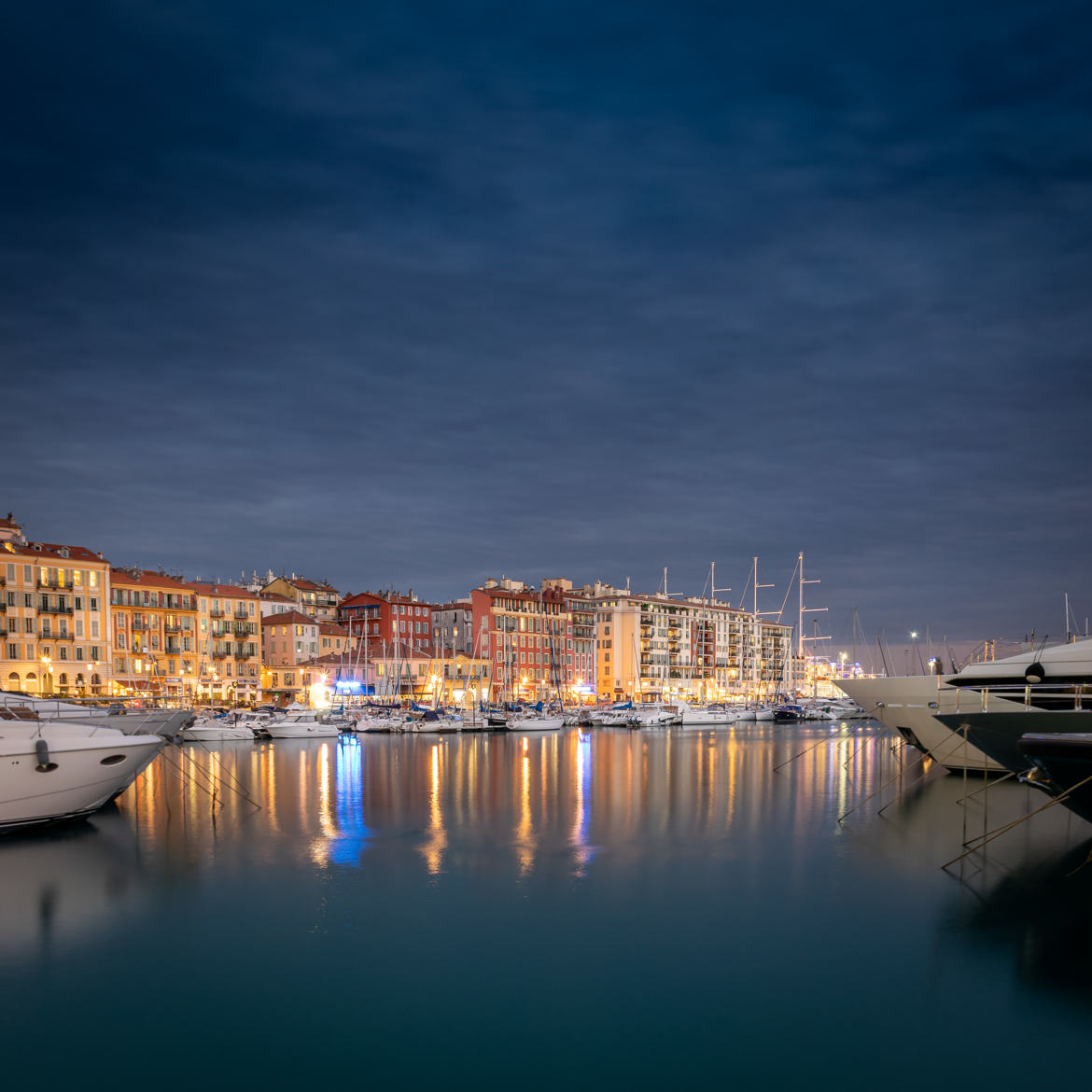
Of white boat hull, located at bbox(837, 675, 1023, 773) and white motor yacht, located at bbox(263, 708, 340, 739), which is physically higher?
white boat hull, located at bbox(837, 675, 1023, 773)

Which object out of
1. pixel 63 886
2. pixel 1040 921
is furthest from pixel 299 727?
pixel 1040 921

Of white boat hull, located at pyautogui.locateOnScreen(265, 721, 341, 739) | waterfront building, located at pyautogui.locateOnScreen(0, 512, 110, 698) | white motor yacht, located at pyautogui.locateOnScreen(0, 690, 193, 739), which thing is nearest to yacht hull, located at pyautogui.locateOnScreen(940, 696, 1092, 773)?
white motor yacht, located at pyautogui.locateOnScreen(0, 690, 193, 739)

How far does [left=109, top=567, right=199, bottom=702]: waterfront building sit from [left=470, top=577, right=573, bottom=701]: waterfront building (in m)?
35.9

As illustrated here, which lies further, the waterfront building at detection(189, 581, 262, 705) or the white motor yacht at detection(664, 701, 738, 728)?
the white motor yacht at detection(664, 701, 738, 728)

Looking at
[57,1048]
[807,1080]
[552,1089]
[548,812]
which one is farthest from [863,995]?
[548,812]

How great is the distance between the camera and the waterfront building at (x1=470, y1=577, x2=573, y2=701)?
120m

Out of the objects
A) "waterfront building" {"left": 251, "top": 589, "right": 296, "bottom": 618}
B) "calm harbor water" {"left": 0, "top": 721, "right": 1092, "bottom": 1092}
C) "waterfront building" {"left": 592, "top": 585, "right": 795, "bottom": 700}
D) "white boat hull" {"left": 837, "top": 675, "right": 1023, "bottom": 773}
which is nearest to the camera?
"calm harbor water" {"left": 0, "top": 721, "right": 1092, "bottom": 1092}

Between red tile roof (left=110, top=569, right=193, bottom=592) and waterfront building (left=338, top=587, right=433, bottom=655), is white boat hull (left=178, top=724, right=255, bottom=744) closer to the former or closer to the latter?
red tile roof (left=110, top=569, right=193, bottom=592)

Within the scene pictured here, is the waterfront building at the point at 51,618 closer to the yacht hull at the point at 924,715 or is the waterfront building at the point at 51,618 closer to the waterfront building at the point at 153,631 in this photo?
the waterfront building at the point at 153,631

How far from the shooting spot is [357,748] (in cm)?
5988

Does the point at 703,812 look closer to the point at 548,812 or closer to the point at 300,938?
the point at 548,812

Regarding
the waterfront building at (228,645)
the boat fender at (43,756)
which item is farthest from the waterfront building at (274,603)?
the boat fender at (43,756)

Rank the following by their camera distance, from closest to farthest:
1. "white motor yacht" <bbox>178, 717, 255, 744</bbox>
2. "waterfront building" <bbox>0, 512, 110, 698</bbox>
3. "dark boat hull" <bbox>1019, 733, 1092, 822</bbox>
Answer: "dark boat hull" <bbox>1019, 733, 1092, 822</bbox>
"white motor yacht" <bbox>178, 717, 255, 744</bbox>
"waterfront building" <bbox>0, 512, 110, 698</bbox>

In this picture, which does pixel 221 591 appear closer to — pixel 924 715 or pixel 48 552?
pixel 48 552
